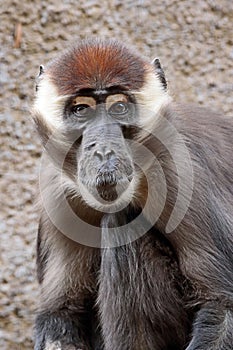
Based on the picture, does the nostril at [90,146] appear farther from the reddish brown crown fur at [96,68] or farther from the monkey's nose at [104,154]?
the reddish brown crown fur at [96,68]

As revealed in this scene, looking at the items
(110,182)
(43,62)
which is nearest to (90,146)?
(110,182)

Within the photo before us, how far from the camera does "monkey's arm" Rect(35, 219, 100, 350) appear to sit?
5492 millimetres

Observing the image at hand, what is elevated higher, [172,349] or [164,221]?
[164,221]

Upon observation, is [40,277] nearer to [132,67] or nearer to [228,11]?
[132,67]

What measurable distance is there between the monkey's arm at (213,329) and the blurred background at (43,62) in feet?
5.75

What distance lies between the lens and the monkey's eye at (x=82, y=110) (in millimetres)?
5003

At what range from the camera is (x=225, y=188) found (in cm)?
543

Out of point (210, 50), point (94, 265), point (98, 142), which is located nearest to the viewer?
point (98, 142)

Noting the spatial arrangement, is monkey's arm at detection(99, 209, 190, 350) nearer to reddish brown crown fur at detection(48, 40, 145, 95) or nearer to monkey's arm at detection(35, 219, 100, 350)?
monkey's arm at detection(35, 219, 100, 350)

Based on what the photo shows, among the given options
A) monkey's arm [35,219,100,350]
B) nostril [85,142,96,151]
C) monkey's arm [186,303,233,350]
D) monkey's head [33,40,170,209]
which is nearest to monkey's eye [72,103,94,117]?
monkey's head [33,40,170,209]

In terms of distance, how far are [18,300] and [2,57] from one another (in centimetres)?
166

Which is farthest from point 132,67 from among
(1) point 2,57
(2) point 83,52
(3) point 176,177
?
(1) point 2,57

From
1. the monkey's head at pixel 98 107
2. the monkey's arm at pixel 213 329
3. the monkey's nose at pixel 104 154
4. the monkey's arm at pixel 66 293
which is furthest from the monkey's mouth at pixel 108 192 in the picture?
the monkey's arm at pixel 213 329

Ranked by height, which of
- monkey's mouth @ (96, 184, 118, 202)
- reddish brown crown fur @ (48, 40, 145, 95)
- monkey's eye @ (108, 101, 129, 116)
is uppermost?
reddish brown crown fur @ (48, 40, 145, 95)
